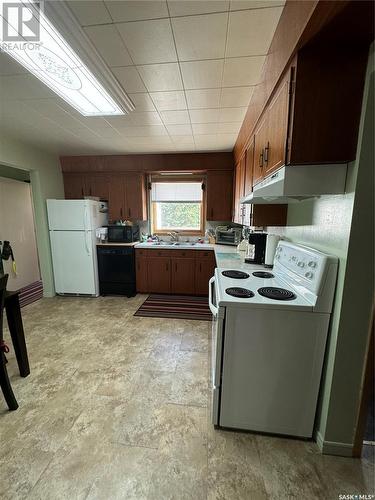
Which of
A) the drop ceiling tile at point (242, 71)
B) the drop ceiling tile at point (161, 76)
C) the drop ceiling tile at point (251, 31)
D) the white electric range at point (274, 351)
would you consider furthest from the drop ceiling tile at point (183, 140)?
the white electric range at point (274, 351)

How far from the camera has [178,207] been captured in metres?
4.39

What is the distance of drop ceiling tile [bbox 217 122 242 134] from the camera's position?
8.54 ft

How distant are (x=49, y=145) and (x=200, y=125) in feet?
7.82

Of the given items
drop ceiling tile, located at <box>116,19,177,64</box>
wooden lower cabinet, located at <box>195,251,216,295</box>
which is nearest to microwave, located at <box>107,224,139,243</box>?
wooden lower cabinet, located at <box>195,251,216,295</box>

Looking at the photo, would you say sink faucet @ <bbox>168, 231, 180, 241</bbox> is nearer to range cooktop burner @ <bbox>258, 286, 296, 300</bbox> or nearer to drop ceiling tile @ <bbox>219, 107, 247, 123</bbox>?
drop ceiling tile @ <bbox>219, 107, 247, 123</bbox>

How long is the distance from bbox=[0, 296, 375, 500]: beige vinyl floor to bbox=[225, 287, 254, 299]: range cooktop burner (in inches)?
36.8

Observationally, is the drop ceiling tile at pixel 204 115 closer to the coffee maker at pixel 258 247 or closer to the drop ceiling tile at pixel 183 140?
the drop ceiling tile at pixel 183 140

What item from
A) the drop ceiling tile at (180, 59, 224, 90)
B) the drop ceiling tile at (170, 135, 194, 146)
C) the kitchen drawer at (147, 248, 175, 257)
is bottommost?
the kitchen drawer at (147, 248, 175, 257)

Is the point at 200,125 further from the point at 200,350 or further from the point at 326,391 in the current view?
the point at 326,391

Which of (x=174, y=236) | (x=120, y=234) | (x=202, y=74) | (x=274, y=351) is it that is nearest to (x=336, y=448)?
(x=274, y=351)

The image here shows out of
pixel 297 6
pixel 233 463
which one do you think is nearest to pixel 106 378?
pixel 233 463

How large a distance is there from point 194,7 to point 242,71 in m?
0.64

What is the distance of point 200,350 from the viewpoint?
238 cm

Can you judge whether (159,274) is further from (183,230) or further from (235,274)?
(235,274)
